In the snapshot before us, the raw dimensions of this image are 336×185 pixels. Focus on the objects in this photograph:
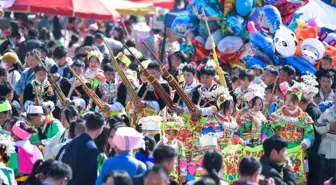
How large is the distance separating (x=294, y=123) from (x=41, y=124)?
2885 millimetres

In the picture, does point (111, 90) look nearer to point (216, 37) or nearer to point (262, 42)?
point (262, 42)

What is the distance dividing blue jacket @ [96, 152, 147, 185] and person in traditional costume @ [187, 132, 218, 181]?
3.68ft

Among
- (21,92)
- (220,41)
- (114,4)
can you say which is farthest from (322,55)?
(114,4)

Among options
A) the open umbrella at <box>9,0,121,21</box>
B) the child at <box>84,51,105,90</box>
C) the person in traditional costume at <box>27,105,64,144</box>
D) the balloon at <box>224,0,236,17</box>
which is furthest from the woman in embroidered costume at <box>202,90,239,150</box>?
the open umbrella at <box>9,0,121,21</box>

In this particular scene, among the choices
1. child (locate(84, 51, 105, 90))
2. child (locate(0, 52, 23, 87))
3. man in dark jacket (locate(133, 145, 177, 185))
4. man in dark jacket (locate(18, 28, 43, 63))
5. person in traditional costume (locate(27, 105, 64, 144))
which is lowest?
man in dark jacket (locate(18, 28, 43, 63))

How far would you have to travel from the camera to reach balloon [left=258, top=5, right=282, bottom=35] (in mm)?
16938

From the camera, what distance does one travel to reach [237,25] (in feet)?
57.4

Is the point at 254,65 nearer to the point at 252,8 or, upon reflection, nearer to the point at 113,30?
the point at 252,8

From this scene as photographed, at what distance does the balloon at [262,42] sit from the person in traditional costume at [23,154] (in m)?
6.17

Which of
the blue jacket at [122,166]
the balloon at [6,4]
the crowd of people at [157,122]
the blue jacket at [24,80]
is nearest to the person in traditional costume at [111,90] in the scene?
the crowd of people at [157,122]

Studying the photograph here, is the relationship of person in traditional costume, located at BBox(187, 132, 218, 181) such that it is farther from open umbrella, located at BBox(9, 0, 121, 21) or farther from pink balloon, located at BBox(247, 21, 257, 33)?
open umbrella, located at BBox(9, 0, 121, 21)

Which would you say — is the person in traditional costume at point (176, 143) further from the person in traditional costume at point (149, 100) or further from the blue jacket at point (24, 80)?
the blue jacket at point (24, 80)

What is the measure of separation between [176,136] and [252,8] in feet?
19.8

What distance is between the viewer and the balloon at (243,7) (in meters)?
17.5
